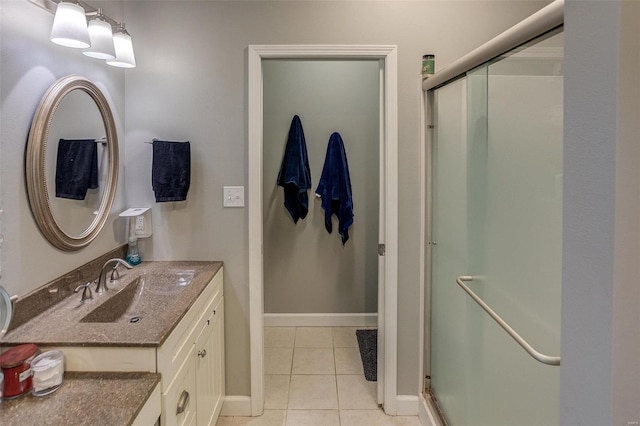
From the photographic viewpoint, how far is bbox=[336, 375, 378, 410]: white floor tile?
7.26 ft

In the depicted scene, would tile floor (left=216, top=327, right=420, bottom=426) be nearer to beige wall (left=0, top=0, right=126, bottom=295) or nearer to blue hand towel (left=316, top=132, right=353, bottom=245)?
blue hand towel (left=316, top=132, right=353, bottom=245)

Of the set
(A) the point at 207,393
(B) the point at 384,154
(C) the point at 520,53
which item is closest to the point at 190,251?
(A) the point at 207,393

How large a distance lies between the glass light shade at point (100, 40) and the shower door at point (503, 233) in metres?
1.59

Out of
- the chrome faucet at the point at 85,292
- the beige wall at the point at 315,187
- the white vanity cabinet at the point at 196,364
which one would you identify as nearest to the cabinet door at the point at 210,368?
the white vanity cabinet at the point at 196,364

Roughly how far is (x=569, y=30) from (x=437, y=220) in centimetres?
139

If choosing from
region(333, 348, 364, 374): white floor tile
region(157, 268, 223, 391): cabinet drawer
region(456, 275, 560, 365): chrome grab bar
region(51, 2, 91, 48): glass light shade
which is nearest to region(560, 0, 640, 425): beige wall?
region(456, 275, 560, 365): chrome grab bar

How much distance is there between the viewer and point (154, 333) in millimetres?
1222

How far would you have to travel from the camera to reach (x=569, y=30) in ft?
2.19

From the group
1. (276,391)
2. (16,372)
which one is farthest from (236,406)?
(16,372)

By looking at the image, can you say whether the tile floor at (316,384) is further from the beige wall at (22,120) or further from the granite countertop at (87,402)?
the beige wall at (22,120)

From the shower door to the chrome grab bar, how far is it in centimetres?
3

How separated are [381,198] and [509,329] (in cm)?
104

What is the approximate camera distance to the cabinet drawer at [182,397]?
1236mm

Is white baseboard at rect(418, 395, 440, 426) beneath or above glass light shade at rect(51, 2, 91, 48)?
beneath
